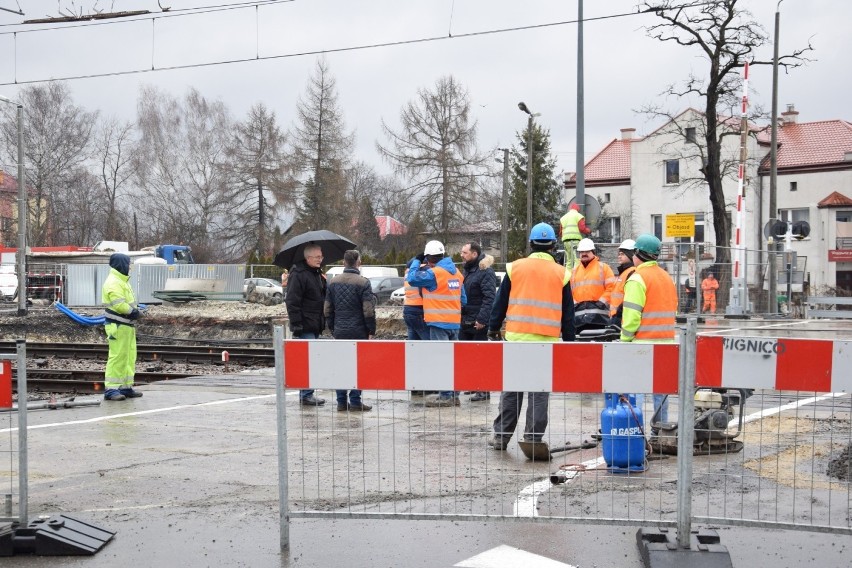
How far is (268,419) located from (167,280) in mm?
32954

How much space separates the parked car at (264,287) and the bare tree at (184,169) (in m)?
22.7

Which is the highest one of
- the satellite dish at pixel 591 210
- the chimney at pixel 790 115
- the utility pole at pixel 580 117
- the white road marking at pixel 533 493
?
the chimney at pixel 790 115

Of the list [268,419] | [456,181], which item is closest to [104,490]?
[268,419]

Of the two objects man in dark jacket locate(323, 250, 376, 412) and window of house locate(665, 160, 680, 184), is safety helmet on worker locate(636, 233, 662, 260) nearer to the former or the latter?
man in dark jacket locate(323, 250, 376, 412)

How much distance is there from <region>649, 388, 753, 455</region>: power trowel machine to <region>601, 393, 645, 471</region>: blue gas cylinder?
21 centimetres

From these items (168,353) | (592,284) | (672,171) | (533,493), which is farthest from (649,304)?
(672,171)

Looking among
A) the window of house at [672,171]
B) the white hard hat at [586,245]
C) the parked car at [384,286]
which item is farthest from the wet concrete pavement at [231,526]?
the window of house at [672,171]

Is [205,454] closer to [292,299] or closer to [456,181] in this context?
[292,299]

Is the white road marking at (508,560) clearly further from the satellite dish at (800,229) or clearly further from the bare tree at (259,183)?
the bare tree at (259,183)

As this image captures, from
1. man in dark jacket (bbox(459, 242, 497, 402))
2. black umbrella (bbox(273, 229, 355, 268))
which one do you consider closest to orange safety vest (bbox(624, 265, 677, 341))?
man in dark jacket (bbox(459, 242, 497, 402))

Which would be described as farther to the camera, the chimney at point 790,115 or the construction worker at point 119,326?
the chimney at point 790,115

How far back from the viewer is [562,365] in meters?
5.47

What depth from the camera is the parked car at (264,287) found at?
138ft

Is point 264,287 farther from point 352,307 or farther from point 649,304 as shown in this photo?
point 649,304
